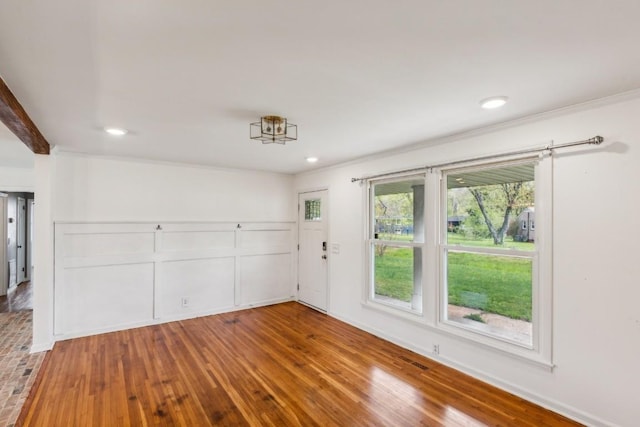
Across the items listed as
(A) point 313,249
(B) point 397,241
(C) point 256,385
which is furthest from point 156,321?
(B) point 397,241

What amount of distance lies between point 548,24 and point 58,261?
5.13m

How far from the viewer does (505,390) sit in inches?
110

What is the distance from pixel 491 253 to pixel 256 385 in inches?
97.4

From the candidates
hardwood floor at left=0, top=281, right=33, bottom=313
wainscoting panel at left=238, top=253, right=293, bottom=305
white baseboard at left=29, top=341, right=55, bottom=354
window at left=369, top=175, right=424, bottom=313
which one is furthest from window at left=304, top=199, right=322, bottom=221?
hardwood floor at left=0, top=281, right=33, bottom=313

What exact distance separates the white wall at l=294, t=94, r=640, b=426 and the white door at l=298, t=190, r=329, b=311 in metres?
2.70

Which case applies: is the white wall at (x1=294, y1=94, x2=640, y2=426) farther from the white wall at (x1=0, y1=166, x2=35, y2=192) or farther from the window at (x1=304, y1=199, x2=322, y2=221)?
the white wall at (x1=0, y1=166, x2=35, y2=192)

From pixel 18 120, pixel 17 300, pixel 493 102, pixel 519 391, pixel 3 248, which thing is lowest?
pixel 17 300

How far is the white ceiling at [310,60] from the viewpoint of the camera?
1.32 meters

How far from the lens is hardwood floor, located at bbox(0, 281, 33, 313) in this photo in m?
5.35

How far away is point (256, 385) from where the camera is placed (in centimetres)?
289

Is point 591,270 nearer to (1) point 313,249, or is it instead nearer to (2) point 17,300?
(1) point 313,249

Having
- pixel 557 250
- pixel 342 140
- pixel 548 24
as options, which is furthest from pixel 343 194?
pixel 548 24

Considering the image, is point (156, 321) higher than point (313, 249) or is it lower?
lower

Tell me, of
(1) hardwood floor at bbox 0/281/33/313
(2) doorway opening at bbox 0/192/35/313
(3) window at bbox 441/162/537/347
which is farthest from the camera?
(2) doorway opening at bbox 0/192/35/313
